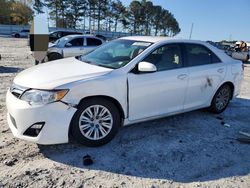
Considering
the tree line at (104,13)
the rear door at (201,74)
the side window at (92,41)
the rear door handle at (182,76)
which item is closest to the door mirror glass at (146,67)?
the rear door handle at (182,76)

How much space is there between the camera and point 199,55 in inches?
221

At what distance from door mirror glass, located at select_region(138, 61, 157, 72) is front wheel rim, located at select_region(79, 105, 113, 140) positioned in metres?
0.82

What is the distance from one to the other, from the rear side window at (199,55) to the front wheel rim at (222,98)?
2.21ft

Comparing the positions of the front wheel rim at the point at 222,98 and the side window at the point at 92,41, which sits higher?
the side window at the point at 92,41

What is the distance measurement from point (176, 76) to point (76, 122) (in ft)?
6.37

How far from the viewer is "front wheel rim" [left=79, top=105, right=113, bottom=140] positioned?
162 inches

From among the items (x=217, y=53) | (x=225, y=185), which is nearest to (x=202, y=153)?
(x=225, y=185)

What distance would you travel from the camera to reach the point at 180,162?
4.04 meters

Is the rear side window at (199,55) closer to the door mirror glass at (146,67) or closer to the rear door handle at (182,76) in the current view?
the rear door handle at (182,76)

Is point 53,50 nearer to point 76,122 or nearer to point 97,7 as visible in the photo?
point 76,122

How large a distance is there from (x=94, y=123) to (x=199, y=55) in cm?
259

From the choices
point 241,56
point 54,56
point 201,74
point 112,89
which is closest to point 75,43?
point 54,56

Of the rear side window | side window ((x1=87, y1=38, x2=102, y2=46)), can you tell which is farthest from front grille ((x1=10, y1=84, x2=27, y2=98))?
side window ((x1=87, y1=38, x2=102, y2=46))

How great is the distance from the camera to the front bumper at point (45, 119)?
3.73 meters
